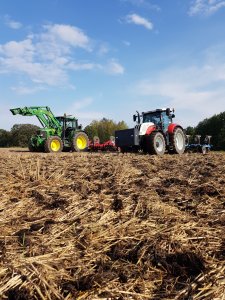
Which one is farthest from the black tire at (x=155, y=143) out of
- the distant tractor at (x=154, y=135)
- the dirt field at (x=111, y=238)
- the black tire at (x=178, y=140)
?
the dirt field at (x=111, y=238)

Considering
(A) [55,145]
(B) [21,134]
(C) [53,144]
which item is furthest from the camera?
(B) [21,134]

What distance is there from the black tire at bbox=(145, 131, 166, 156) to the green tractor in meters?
7.49

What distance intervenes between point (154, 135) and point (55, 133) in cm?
929

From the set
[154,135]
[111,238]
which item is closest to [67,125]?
[154,135]

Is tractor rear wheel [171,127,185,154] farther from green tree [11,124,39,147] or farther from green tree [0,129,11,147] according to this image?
green tree [0,129,11,147]

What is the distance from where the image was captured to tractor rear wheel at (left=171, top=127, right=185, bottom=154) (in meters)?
16.4

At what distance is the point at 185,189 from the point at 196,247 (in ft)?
6.03

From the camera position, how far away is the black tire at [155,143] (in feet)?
49.2

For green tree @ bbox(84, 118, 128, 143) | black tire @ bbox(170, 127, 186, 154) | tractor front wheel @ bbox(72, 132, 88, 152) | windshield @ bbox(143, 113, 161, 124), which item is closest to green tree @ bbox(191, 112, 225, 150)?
green tree @ bbox(84, 118, 128, 143)

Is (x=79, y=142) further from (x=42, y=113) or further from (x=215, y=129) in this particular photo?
(x=215, y=129)

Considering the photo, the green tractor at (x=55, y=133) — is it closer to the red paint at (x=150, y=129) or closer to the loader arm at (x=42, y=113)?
the loader arm at (x=42, y=113)

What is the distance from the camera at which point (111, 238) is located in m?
3.07

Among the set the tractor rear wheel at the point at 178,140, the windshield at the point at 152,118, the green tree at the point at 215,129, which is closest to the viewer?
the tractor rear wheel at the point at 178,140

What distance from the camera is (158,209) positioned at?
150 inches
